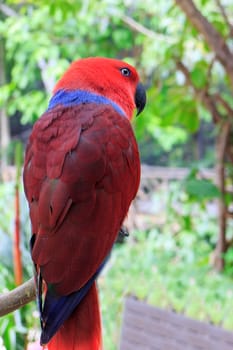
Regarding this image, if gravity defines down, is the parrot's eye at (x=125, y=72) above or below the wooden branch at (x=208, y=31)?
above

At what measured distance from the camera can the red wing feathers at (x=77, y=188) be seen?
17.3 inches

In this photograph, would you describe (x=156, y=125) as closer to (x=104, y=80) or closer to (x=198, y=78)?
(x=198, y=78)

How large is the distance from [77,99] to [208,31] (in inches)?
33.4

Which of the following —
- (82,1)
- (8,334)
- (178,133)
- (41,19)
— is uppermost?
(82,1)

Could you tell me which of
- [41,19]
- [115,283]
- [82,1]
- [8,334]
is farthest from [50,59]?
[8,334]

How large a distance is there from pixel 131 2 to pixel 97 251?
68.7 inches

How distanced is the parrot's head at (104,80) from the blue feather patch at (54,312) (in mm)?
248

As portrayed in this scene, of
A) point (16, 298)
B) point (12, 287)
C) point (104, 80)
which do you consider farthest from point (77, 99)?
point (12, 287)

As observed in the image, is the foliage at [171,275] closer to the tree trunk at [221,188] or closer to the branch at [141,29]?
the tree trunk at [221,188]

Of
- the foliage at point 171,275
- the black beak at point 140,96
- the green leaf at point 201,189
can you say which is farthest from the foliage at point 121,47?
the black beak at point 140,96

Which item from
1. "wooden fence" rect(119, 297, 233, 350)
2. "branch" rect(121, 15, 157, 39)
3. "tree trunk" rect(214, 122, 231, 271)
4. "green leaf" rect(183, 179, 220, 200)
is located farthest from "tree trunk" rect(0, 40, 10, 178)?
"wooden fence" rect(119, 297, 233, 350)

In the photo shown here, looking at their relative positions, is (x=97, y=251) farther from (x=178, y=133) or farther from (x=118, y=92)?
(x=178, y=133)

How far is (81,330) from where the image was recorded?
0.47 meters

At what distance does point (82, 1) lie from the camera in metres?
1.83
